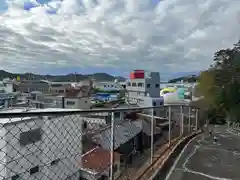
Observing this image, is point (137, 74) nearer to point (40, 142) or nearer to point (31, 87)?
point (40, 142)

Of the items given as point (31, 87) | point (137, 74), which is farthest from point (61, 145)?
point (31, 87)

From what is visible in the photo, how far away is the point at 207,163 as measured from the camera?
3.69 metres

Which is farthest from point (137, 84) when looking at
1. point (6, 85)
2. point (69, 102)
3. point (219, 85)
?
point (6, 85)

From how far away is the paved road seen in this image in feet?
10.2

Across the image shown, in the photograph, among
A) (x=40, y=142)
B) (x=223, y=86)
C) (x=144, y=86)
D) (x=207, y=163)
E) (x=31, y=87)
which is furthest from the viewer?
(x=31, y=87)

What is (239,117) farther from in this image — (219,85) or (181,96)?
(181,96)

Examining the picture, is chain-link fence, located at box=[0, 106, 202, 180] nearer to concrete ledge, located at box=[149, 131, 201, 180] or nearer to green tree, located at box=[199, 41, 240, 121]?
concrete ledge, located at box=[149, 131, 201, 180]

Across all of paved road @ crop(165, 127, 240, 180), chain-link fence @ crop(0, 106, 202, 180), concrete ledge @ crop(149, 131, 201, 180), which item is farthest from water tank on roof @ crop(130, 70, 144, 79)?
concrete ledge @ crop(149, 131, 201, 180)

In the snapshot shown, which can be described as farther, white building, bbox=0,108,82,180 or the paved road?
the paved road

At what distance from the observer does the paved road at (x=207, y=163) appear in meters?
3.12

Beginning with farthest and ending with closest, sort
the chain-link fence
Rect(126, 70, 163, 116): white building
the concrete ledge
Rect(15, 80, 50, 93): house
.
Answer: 1. Rect(15, 80, 50, 93): house
2. Rect(126, 70, 163, 116): white building
3. the concrete ledge
4. the chain-link fence

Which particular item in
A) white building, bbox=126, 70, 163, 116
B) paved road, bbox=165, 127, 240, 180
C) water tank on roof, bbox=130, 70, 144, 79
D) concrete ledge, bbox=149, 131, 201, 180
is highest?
water tank on roof, bbox=130, 70, 144, 79

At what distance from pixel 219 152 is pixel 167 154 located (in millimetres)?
1379

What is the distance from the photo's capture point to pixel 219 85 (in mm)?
19844
